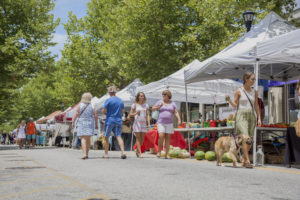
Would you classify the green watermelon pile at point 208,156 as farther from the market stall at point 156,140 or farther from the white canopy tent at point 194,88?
the white canopy tent at point 194,88

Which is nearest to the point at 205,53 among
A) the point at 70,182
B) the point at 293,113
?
the point at 293,113

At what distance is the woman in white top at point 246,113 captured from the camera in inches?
338

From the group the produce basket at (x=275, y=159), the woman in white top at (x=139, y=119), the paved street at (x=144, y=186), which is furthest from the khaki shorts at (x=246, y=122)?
the woman in white top at (x=139, y=119)

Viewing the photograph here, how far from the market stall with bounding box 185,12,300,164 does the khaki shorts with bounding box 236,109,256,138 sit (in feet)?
3.17

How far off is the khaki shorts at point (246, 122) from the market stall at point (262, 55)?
966 millimetres

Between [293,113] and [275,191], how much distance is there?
13869 mm

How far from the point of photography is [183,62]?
23375 mm

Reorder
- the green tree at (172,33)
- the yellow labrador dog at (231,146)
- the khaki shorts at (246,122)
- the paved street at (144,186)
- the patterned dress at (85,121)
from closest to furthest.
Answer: the paved street at (144,186)
the khaki shorts at (246,122)
the yellow labrador dog at (231,146)
the patterned dress at (85,121)
the green tree at (172,33)

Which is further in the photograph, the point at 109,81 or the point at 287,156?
the point at 109,81

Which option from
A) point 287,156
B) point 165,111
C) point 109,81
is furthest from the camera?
point 109,81

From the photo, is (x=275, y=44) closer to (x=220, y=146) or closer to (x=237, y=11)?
(x=220, y=146)

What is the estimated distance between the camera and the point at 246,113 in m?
8.61

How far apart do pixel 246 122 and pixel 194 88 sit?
915 centimetres

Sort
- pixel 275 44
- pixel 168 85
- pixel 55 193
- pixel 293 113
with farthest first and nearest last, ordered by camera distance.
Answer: pixel 293 113 < pixel 168 85 < pixel 275 44 < pixel 55 193
